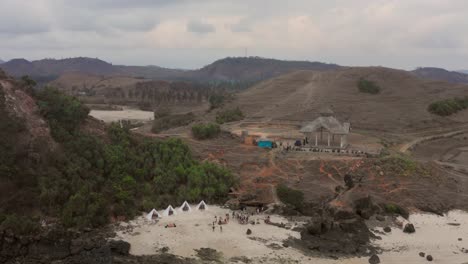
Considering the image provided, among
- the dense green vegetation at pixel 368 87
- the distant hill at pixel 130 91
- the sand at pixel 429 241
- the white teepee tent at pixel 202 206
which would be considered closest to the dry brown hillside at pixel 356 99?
the dense green vegetation at pixel 368 87

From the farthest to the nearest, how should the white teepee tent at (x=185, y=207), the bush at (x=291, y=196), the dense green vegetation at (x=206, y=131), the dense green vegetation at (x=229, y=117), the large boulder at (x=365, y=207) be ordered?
the dense green vegetation at (x=229, y=117) < the dense green vegetation at (x=206, y=131) < the bush at (x=291, y=196) < the white teepee tent at (x=185, y=207) < the large boulder at (x=365, y=207)

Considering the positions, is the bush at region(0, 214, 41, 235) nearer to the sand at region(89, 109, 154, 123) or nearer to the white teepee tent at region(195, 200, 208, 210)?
the white teepee tent at region(195, 200, 208, 210)

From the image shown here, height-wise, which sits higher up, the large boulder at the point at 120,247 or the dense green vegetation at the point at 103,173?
the dense green vegetation at the point at 103,173

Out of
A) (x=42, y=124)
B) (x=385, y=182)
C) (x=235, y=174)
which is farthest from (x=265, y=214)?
(x=42, y=124)

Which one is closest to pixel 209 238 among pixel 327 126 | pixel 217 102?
pixel 327 126

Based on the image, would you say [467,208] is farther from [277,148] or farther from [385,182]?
[277,148]

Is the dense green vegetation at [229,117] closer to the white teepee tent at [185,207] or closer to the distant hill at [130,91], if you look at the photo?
the white teepee tent at [185,207]
